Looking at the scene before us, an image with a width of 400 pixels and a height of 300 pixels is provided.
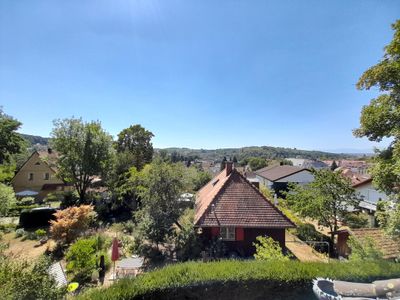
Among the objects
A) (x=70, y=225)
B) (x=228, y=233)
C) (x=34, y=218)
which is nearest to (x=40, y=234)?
(x=34, y=218)

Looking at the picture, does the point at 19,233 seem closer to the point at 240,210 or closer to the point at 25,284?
the point at 25,284

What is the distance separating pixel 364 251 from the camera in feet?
35.8

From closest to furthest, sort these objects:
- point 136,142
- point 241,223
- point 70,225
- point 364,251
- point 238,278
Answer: point 238,278
point 364,251
point 241,223
point 70,225
point 136,142

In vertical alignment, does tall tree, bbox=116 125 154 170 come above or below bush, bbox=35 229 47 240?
above

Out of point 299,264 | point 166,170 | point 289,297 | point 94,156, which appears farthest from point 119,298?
point 94,156

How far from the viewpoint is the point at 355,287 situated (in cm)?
718

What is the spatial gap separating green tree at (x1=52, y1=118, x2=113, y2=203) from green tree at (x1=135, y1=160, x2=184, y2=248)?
535 inches

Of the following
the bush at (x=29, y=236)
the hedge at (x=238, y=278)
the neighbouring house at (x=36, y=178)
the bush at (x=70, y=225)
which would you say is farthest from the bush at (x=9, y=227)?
the hedge at (x=238, y=278)

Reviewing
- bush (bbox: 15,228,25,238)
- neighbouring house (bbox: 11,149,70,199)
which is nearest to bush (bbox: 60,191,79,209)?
bush (bbox: 15,228,25,238)

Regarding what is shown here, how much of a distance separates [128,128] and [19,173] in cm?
1788

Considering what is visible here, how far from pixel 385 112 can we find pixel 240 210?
9.35 metres

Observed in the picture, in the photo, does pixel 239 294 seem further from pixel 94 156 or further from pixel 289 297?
pixel 94 156

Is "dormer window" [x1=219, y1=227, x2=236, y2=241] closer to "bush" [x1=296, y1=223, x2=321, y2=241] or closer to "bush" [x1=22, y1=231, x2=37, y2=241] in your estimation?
"bush" [x1=296, y1=223, x2=321, y2=241]

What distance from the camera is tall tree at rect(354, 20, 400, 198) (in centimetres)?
888
